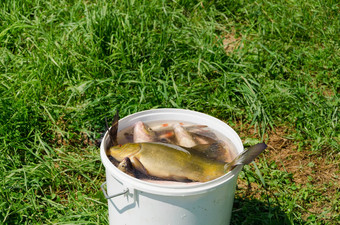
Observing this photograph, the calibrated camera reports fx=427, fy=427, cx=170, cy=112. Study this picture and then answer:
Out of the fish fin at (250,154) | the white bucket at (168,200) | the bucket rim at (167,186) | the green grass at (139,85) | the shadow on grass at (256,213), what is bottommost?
the shadow on grass at (256,213)

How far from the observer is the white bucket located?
1.77m

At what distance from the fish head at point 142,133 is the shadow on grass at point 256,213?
3.00ft

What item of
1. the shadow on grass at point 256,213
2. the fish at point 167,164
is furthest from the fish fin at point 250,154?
the shadow on grass at point 256,213

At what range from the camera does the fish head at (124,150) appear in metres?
1.95

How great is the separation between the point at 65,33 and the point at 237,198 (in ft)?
7.17

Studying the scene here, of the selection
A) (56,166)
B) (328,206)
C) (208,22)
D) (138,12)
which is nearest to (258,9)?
(208,22)

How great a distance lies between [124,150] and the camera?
1.97 meters

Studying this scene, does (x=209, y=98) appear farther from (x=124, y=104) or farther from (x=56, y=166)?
(x=56, y=166)

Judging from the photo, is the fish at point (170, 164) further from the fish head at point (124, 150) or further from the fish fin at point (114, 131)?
the fish fin at point (114, 131)

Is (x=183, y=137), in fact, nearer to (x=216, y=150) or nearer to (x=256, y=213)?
(x=216, y=150)

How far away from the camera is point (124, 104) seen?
3.24 m

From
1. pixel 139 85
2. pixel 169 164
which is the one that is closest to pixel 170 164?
pixel 169 164

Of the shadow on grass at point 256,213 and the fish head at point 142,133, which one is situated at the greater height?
the fish head at point 142,133

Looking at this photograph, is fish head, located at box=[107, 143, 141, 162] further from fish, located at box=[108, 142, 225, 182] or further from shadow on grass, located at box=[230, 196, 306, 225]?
shadow on grass, located at box=[230, 196, 306, 225]
